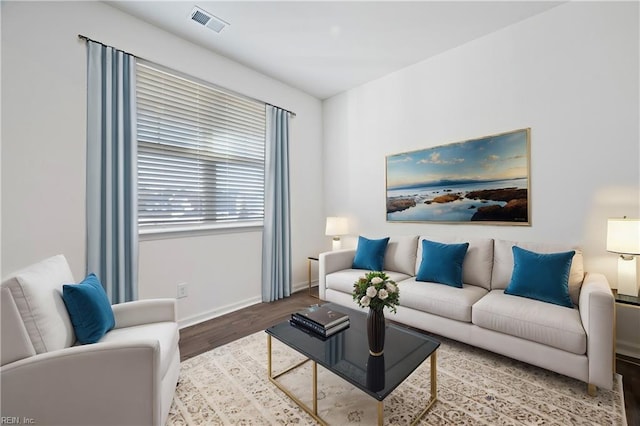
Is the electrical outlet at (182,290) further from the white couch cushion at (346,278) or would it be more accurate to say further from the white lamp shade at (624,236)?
the white lamp shade at (624,236)

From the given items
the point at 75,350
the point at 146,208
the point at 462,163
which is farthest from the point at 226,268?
the point at 462,163

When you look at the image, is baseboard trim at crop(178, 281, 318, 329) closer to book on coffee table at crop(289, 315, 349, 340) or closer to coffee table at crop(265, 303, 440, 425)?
coffee table at crop(265, 303, 440, 425)

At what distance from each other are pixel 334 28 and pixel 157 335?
2950 mm

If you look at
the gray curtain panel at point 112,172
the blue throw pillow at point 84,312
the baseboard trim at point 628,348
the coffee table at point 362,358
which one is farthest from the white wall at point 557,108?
the blue throw pillow at point 84,312

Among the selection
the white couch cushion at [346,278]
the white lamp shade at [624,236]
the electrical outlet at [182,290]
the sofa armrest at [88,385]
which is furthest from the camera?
the white couch cushion at [346,278]

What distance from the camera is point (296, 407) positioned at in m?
1.63

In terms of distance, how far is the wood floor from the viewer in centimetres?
172

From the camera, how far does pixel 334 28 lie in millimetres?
2689

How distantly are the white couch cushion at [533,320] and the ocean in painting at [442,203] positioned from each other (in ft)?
3.55

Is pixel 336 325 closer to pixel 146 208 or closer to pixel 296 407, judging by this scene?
pixel 296 407

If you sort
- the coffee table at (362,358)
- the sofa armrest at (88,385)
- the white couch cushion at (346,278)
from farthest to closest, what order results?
the white couch cushion at (346,278) → the coffee table at (362,358) → the sofa armrest at (88,385)

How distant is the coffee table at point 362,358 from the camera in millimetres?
1339

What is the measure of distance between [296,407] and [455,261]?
6.04 feet

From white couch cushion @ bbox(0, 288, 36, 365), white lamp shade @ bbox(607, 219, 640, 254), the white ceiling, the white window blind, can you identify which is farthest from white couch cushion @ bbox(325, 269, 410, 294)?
the white ceiling
